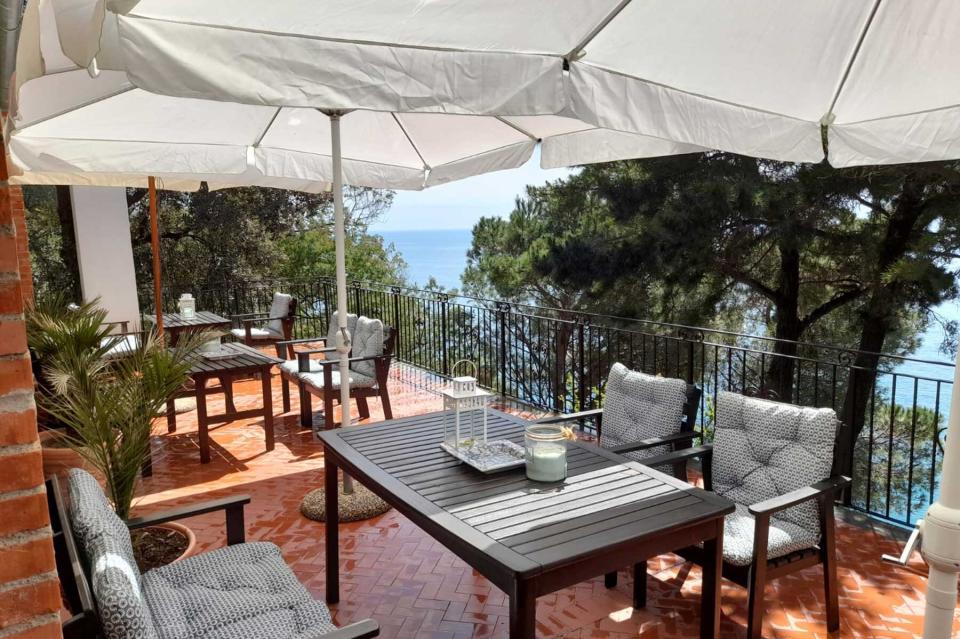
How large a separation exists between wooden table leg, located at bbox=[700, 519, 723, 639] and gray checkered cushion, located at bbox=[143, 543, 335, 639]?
1224 millimetres

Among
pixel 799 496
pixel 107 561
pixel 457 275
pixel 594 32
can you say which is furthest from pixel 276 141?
pixel 457 275

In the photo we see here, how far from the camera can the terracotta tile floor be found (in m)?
2.80

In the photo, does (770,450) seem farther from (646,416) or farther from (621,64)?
(621,64)

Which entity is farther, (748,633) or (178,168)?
(178,168)

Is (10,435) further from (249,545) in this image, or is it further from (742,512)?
(742,512)

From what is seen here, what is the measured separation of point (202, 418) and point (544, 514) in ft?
11.8

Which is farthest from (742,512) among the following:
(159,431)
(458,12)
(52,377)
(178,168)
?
(159,431)

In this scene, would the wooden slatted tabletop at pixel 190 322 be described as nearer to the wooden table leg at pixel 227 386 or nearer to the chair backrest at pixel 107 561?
the wooden table leg at pixel 227 386

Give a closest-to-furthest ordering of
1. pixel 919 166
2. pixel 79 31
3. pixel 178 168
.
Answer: pixel 79 31
pixel 178 168
pixel 919 166

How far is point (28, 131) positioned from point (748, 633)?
14.6 ft

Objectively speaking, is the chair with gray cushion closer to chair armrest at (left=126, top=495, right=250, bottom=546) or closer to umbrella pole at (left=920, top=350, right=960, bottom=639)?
chair armrest at (left=126, top=495, right=250, bottom=546)

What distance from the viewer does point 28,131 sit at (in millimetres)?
3877

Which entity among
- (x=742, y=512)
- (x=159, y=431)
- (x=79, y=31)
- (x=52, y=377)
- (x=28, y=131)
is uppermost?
(x=28, y=131)

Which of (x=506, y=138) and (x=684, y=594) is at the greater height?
(x=506, y=138)
